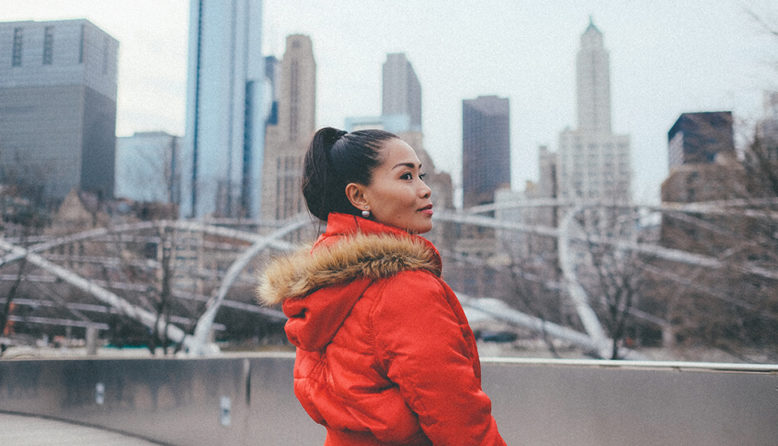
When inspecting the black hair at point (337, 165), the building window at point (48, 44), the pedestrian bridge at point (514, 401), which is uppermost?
the building window at point (48, 44)

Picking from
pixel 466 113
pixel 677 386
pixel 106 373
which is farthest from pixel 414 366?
pixel 466 113

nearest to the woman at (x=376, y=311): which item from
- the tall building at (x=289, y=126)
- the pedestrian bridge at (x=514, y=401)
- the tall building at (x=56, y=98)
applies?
the pedestrian bridge at (x=514, y=401)

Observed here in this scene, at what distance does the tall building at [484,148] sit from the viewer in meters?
24.8

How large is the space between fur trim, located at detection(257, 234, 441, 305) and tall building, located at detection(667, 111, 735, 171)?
13.6m

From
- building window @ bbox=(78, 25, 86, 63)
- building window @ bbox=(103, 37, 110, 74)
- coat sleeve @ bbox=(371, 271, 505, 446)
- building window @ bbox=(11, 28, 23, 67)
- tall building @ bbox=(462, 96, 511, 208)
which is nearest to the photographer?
coat sleeve @ bbox=(371, 271, 505, 446)

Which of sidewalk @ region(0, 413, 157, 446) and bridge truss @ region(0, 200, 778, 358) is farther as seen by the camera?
bridge truss @ region(0, 200, 778, 358)

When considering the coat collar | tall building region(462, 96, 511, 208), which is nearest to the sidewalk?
the coat collar

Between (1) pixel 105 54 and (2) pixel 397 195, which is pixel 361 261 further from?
(1) pixel 105 54

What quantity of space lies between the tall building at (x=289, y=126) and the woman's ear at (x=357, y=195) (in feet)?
99.2

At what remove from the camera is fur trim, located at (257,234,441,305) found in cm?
154

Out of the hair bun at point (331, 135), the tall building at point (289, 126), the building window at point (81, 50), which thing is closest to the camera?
the hair bun at point (331, 135)

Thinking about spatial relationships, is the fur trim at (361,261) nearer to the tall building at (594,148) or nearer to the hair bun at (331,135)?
the hair bun at (331,135)

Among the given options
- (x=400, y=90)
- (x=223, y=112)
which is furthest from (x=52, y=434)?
(x=223, y=112)

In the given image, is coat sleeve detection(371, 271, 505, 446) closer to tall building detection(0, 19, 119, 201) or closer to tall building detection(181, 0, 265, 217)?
tall building detection(0, 19, 119, 201)
